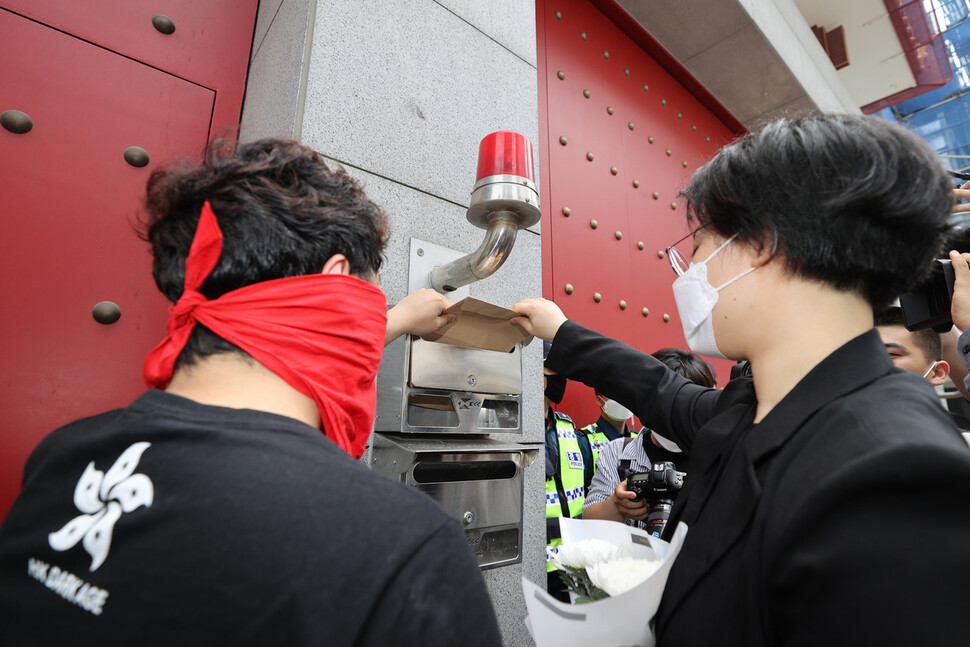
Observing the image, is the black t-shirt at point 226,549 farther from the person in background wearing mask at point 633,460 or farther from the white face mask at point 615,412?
the white face mask at point 615,412

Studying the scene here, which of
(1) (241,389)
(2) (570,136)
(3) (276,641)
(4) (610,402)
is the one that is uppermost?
(2) (570,136)

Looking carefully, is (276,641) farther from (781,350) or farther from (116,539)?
(781,350)

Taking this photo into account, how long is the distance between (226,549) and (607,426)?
259 cm

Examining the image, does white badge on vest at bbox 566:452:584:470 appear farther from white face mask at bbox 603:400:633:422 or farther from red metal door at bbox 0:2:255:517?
red metal door at bbox 0:2:255:517

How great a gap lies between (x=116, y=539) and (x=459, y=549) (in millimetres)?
378

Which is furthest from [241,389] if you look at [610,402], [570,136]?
[570,136]

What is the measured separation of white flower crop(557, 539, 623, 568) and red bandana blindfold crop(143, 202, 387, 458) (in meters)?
0.43

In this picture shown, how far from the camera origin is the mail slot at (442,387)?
1420mm

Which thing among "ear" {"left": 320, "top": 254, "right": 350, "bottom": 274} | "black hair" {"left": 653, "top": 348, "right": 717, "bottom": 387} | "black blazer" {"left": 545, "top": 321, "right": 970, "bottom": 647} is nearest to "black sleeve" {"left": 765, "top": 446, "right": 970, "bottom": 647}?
"black blazer" {"left": 545, "top": 321, "right": 970, "bottom": 647}

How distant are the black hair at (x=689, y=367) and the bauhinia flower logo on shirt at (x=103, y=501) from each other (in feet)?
6.97

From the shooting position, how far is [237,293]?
78 cm

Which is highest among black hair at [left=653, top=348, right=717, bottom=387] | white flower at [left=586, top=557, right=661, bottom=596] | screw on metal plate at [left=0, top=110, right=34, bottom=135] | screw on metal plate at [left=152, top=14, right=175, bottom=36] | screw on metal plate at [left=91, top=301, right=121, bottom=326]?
screw on metal plate at [left=152, top=14, right=175, bottom=36]

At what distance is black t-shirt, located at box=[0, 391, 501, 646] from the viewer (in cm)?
55

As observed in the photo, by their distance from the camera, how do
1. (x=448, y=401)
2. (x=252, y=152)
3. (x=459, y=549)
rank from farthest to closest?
(x=448, y=401) < (x=252, y=152) < (x=459, y=549)
